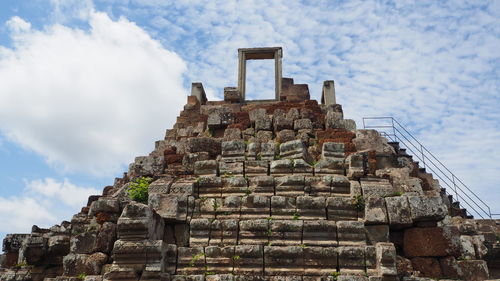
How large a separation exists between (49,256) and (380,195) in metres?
6.30

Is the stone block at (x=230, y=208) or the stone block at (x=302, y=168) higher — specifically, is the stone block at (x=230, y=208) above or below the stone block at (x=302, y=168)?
below

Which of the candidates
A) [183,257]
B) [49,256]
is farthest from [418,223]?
[49,256]

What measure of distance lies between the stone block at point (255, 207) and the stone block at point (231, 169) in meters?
0.74

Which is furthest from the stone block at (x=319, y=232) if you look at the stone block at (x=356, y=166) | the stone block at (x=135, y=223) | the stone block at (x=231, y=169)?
the stone block at (x=135, y=223)

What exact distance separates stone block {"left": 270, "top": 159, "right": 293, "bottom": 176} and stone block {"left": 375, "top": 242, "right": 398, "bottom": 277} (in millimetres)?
2131

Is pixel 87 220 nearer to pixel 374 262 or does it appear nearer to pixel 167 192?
pixel 167 192

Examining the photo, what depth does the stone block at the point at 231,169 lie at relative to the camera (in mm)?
7889

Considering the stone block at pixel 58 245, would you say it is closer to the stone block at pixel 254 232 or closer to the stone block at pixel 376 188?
the stone block at pixel 254 232

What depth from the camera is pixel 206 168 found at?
802 centimetres

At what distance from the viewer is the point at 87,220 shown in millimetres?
7977

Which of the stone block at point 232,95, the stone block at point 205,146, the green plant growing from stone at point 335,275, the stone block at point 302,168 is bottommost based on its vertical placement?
the green plant growing from stone at point 335,275

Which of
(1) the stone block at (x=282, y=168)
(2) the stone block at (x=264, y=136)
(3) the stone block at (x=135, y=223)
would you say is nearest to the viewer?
(3) the stone block at (x=135, y=223)

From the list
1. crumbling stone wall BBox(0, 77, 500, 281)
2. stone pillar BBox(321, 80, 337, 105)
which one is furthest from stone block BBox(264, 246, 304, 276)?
stone pillar BBox(321, 80, 337, 105)

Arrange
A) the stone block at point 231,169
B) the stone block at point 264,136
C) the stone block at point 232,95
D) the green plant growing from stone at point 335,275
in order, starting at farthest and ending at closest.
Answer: the stone block at point 232,95 → the stone block at point 264,136 → the stone block at point 231,169 → the green plant growing from stone at point 335,275
